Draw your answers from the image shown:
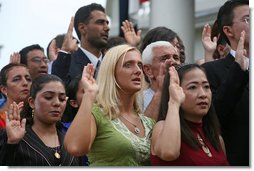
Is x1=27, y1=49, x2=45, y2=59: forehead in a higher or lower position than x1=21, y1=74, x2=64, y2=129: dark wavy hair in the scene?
higher

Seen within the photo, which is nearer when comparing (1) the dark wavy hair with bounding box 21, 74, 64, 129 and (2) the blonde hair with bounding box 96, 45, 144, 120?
(2) the blonde hair with bounding box 96, 45, 144, 120

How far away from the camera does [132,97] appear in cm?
379

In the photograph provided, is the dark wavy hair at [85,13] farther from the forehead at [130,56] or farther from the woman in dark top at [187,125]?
the woman in dark top at [187,125]

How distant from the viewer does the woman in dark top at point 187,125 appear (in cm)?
330

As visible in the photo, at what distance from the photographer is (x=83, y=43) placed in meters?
5.49

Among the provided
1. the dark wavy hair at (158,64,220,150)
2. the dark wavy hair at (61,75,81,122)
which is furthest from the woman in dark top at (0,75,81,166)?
the dark wavy hair at (158,64,220,150)

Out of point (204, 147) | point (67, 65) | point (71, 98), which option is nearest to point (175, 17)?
point (67, 65)

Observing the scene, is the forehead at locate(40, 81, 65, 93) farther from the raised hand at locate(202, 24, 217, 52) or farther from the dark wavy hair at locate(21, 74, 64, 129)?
the raised hand at locate(202, 24, 217, 52)

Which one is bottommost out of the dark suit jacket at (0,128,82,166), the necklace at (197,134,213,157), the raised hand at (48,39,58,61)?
the dark suit jacket at (0,128,82,166)

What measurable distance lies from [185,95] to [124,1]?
13.5ft

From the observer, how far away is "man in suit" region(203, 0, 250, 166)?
370 centimetres

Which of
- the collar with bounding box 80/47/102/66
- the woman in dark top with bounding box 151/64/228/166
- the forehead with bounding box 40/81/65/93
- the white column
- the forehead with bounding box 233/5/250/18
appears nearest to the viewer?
the woman in dark top with bounding box 151/64/228/166

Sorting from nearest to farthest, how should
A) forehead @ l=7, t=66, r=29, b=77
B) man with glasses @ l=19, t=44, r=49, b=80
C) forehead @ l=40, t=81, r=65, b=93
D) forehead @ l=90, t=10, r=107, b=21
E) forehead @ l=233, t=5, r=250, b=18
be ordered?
forehead @ l=233, t=5, r=250, b=18
forehead @ l=40, t=81, r=65, b=93
forehead @ l=7, t=66, r=29, b=77
forehead @ l=90, t=10, r=107, b=21
man with glasses @ l=19, t=44, r=49, b=80

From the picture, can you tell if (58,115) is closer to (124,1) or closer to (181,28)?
(181,28)
